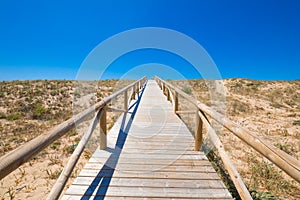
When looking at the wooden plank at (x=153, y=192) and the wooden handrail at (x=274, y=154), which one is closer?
the wooden handrail at (x=274, y=154)

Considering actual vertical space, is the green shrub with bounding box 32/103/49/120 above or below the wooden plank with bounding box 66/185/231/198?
above

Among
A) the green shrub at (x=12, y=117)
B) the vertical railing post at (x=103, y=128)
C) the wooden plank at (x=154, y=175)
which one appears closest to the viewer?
the wooden plank at (x=154, y=175)

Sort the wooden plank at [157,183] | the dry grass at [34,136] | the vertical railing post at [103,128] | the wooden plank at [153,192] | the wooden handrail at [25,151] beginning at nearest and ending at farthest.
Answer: the wooden handrail at [25,151]
the wooden plank at [153,192]
the wooden plank at [157,183]
the dry grass at [34,136]
the vertical railing post at [103,128]

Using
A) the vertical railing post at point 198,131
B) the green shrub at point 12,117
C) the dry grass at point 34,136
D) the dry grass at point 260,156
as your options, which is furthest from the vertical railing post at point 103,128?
the green shrub at point 12,117

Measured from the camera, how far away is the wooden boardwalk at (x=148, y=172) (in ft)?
7.59

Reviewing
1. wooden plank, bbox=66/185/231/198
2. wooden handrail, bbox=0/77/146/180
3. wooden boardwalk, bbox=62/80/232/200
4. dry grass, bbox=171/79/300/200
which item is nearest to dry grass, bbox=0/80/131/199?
wooden boardwalk, bbox=62/80/232/200

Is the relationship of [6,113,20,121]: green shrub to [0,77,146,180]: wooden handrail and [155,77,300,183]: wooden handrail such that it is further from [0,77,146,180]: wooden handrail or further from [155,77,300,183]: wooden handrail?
[155,77,300,183]: wooden handrail

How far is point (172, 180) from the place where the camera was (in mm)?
2602

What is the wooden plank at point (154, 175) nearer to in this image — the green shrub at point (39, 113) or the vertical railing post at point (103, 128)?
the vertical railing post at point (103, 128)

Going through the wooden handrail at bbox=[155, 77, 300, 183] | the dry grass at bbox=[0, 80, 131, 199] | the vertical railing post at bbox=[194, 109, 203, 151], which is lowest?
the dry grass at bbox=[0, 80, 131, 199]

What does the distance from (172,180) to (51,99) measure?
1242 cm

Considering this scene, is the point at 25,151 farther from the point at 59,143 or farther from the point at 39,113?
the point at 39,113

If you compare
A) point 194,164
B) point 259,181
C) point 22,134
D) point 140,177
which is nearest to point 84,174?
point 140,177

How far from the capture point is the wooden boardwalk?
7.59ft
